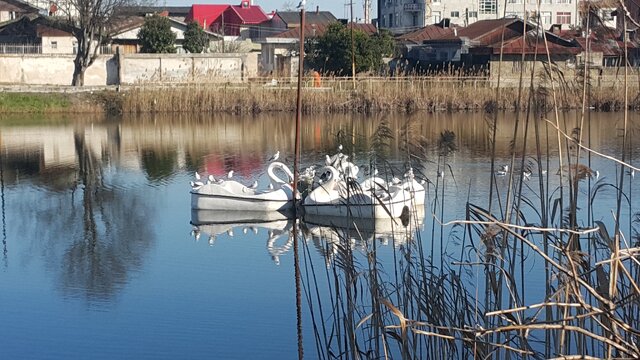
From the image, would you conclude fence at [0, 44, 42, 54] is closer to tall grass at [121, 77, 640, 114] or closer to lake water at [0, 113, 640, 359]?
tall grass at [121, 77, 640, 114]

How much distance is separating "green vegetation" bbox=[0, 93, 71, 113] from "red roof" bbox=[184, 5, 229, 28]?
91.9 ft

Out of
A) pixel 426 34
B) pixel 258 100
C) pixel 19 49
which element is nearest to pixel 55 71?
pixel 19 49

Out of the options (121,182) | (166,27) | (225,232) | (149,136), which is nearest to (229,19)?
(166,27)

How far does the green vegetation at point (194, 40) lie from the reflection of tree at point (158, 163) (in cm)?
1859

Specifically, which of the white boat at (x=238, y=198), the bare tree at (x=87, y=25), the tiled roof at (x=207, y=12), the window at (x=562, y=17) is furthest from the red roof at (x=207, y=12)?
the white boat at (x=238, y=198)

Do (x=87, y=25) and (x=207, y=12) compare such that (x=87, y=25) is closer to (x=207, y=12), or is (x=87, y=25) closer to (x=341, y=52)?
(x=341, y=52)

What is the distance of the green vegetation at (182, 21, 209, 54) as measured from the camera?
1556 inches

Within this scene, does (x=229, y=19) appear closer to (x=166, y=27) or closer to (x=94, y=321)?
(x=166, y=27)

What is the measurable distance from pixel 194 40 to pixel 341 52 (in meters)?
7.45

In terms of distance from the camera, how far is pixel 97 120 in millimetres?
28203

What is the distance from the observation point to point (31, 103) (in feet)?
97.1

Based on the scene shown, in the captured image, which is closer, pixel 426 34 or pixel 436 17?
pixel 426 34

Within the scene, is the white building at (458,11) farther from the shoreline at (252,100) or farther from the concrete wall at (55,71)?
the shoreline at (252,100)

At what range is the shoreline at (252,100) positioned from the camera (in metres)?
29.2
